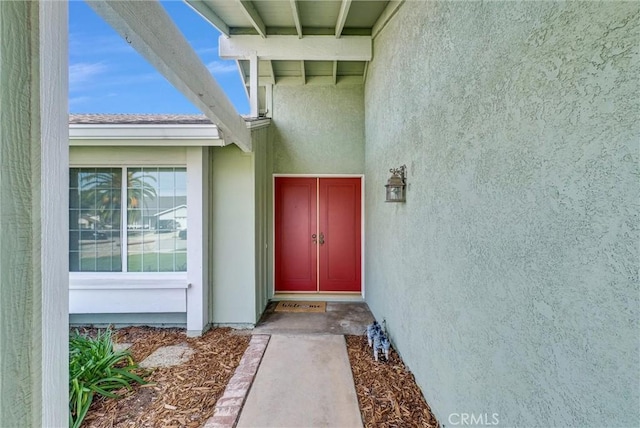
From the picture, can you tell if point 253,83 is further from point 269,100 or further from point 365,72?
point 365,72

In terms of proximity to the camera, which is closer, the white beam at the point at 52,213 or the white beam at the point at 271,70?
the white beam at the point at 52,213

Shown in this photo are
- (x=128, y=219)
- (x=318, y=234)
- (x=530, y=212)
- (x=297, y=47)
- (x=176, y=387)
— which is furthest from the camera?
(x=318, y=234)

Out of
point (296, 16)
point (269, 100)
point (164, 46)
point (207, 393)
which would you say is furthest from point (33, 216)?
point (269, 100)

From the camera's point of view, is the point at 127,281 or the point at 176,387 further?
the point at 127,281

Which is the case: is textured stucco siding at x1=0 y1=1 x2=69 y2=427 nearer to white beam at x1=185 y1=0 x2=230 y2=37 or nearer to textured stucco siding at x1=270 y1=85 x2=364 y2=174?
white beam at x1=185 y1=0 x2=230 y2=37

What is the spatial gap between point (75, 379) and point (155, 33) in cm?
297

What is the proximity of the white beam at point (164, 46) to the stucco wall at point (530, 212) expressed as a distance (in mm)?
1838

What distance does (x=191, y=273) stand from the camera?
170 inches

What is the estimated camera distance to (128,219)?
15.1 ft

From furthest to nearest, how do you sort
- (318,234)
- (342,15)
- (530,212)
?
(318,234), (342,15), (530,212)

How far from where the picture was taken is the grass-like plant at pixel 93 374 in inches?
103

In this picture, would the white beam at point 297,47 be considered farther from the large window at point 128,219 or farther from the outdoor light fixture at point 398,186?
the outdoor light fixture at point 398,186

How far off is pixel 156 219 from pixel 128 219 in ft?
1.34

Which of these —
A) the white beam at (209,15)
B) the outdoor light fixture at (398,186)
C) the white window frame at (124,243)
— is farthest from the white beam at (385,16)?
the white window frame at (124,243)
